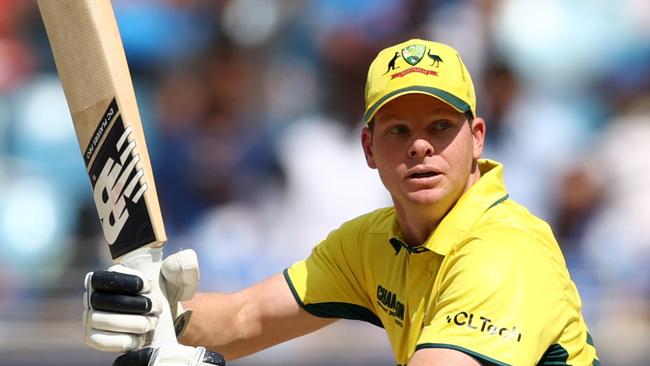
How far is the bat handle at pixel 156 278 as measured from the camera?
10.7 ft

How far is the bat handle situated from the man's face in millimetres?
708

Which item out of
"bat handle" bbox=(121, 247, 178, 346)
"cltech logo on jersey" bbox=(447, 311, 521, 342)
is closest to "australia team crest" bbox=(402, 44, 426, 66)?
"cltech logo on jersey" bbox=(447, 311, 521, 342)

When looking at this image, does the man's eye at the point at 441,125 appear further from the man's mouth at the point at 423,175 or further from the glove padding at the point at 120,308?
the glove padding at the point at 120,308

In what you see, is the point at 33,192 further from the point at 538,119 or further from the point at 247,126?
the point at 538,119

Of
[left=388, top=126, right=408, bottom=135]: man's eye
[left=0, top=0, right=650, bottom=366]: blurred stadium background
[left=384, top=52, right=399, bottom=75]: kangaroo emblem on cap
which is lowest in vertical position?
[left=388, top=126, right=408, bottom=135]: man's eye

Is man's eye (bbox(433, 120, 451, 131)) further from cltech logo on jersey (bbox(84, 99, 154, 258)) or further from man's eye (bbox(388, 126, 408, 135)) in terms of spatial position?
cltech logo on jersey (bbox(84, 99, 154, 258))

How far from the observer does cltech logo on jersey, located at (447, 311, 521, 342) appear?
2904 mm

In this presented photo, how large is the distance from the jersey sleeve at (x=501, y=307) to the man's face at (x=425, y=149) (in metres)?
0.28

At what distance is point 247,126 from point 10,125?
1.39 meters

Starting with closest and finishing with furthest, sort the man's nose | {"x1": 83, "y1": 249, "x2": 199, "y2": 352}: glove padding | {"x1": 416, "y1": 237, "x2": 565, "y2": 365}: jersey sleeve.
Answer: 1. {"x1": 416, "y1": 237, "x2": 565, "y2": 365}: jersey sleeve
2. {"x1": 83, "y1": 249, "x2": 199, "y2": 352}: glove padding
3. the man's nose

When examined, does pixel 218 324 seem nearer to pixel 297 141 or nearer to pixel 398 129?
pixel 398 129

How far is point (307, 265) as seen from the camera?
3941 millimetres

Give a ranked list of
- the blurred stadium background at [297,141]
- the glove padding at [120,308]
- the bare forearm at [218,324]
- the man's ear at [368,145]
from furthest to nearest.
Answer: the blurred stadium background at [297,141] < the bare forearm at [218,324] < the man's ear at [368,145] < the glove padding at [120,308]

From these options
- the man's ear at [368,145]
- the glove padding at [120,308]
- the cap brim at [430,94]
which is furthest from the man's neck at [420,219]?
the glove padding at [120,308]
